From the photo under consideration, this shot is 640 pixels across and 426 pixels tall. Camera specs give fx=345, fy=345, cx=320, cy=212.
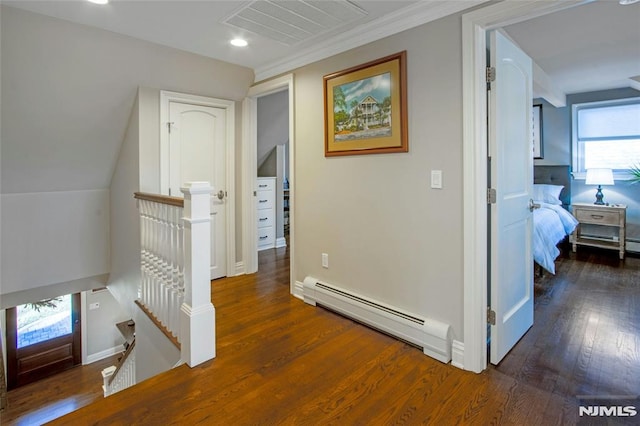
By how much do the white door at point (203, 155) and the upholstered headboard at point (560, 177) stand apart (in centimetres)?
493

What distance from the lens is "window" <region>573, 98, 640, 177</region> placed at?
4.81 metres

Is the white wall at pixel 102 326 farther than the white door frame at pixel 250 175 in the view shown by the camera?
Yes

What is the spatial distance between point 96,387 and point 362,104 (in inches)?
234

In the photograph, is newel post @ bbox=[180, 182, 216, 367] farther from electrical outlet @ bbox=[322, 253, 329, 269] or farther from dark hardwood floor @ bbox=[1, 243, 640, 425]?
electrical outlet @ bbox=[322, 253, 329, 269]

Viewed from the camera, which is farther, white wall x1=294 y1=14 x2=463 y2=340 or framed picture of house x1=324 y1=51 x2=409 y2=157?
framed picture of house x1=324 y1=51 x2=409 y2=157

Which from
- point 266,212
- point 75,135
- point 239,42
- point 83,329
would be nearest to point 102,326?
point 83,329

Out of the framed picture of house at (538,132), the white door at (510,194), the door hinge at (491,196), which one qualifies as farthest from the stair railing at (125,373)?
the framed picture of house at (538,132)

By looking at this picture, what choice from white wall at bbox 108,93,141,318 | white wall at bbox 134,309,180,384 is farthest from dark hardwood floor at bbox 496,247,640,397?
white wall at bbox 108,93,141,318

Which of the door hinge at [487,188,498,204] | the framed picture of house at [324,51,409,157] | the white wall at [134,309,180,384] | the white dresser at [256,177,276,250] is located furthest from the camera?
the white dresser at [256,177,276,250]

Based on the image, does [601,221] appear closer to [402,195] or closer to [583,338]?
[583,338]

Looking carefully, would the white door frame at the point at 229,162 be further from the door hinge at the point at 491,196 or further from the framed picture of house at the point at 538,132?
the framed picture of house at the point at 538,132
